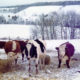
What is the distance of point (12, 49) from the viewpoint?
193 centimetres

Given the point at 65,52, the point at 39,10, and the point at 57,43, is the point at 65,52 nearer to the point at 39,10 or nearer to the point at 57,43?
the point at 57,43

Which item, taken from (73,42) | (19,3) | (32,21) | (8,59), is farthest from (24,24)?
(73,42)

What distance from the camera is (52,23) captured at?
1.90 m

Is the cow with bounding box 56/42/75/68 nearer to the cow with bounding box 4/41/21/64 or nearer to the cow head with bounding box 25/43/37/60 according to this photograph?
the cow head with bounding box 25/43/37/60

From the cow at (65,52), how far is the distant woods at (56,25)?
0.24 feet

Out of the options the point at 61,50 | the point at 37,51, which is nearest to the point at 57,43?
the point at 61,50

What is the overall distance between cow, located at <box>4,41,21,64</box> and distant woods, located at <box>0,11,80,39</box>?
0.16 m

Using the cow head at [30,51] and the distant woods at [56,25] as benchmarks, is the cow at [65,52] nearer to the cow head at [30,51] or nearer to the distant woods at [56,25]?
the distant woods at [56,25]

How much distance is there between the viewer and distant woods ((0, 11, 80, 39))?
188cm

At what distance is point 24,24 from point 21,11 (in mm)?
125

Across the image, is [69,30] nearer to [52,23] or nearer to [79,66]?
[52,23]

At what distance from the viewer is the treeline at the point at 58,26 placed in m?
1.88

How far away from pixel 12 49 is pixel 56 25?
435mm

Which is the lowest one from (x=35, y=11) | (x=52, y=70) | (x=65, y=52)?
(x=52, y=70)
